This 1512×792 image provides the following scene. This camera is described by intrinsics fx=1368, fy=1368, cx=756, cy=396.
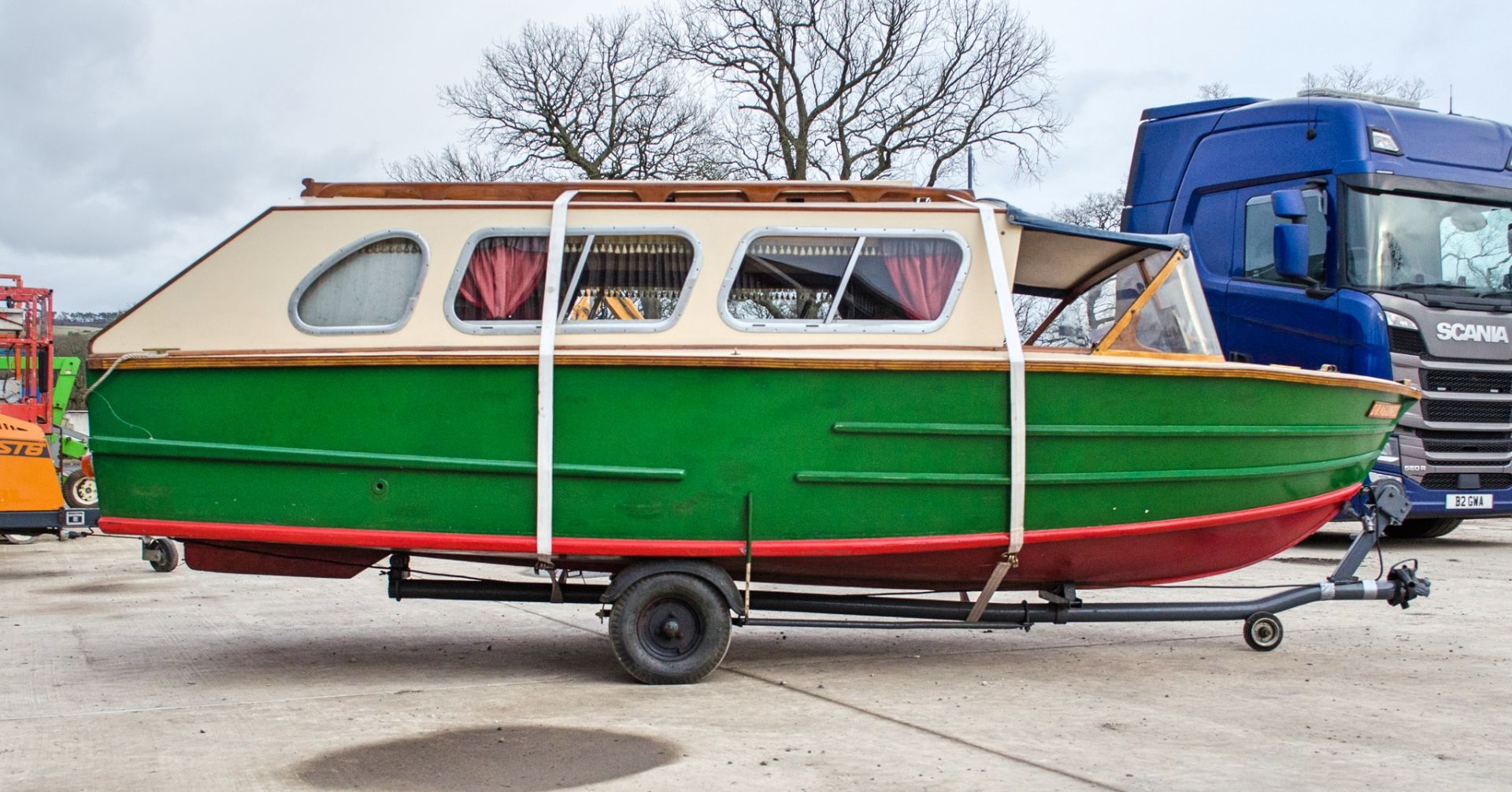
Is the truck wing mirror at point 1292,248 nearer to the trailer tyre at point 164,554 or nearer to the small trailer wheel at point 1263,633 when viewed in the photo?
the small trailer wheel at point 1263,633

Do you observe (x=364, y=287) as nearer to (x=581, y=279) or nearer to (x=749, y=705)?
(x=581, y=279)

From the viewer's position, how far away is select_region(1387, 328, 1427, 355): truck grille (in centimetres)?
1071

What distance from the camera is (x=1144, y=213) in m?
12.4

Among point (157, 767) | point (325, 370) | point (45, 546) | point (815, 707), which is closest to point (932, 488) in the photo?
point (815, 707)

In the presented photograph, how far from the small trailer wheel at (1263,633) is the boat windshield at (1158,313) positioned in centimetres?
145

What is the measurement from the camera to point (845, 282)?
248 inches

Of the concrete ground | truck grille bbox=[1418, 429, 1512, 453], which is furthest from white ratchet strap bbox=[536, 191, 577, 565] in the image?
truck grille bbox=[1418, 429, 1512, 453]

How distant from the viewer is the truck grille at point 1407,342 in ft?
35.1

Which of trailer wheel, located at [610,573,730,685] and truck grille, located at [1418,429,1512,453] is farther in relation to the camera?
truck grille, located at [1418,429,1512,453]

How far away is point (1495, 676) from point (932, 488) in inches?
112

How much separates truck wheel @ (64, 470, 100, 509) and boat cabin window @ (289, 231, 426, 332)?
10.2m

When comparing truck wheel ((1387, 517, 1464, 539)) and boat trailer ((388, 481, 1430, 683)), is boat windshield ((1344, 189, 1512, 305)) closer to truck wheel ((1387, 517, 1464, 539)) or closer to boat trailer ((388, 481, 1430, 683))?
truck wheel ((1387, 517, 1464, 539))

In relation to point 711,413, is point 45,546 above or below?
below

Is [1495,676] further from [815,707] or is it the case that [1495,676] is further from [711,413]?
[711,413]
